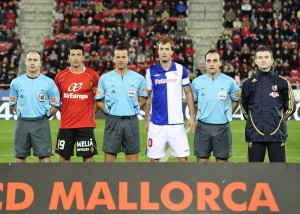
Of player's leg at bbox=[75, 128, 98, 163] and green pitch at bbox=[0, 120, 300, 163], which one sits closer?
player's leg at bbox=[75, 128, 98, 163]

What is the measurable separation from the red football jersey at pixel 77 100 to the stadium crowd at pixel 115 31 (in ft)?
54.5

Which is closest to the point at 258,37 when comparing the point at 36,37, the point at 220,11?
the point at 220,11

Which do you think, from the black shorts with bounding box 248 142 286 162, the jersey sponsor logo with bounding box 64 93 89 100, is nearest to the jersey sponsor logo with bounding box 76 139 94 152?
the jersey sponsor logo with bounding box 64 93 89 100

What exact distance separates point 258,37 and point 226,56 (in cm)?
159

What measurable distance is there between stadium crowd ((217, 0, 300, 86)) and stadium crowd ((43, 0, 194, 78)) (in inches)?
64.6

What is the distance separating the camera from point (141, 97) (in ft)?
33.6

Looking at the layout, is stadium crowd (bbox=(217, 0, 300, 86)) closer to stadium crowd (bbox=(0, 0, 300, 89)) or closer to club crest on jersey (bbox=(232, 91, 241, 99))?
stadium crowd (bbox=(0, 0, 300, 89))

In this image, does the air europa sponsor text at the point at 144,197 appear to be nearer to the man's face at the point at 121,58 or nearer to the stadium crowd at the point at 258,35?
the man's face at the point at 121,58

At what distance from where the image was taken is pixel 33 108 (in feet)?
32.7

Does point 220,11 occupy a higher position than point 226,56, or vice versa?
point 220,11

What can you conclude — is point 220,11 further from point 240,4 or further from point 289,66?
point 289,66

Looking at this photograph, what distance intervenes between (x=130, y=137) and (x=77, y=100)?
2.87 feet

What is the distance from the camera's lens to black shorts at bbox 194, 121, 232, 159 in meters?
9.88

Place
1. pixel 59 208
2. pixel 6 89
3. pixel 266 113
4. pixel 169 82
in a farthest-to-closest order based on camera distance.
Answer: pixel 6 89, pixel 169 82, pixel 266 113, pixel 59 208
